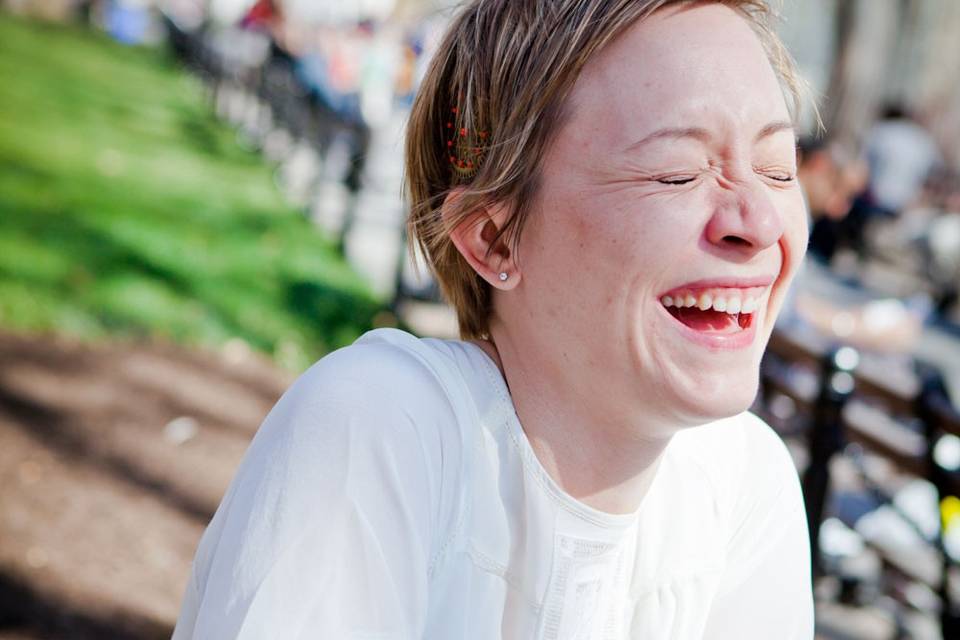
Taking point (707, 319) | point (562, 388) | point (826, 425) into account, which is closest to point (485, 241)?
point (562, 388)

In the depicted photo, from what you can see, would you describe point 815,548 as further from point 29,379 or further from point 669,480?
point 29,379

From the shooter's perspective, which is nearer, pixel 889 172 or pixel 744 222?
pixel 744 222

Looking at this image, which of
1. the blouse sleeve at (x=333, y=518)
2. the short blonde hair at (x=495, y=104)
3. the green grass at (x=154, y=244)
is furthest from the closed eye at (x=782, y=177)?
the green grass at (x=154, y=244)

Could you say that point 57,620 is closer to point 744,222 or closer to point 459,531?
point 459,531

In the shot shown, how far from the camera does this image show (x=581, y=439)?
5.16ft

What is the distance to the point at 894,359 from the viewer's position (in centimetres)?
566

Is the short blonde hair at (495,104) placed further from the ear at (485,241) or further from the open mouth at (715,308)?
the open mouth at (715,308)

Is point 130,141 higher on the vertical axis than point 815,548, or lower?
lower

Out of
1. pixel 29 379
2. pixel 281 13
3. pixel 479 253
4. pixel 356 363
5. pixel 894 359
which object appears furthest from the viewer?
pixel 281 13

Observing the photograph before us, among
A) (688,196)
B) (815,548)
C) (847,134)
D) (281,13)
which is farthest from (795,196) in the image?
(847,134)

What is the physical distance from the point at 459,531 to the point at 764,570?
1.74 ft

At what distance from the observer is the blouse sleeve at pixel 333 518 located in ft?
4.35

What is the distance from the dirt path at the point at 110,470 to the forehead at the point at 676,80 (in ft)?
9.13

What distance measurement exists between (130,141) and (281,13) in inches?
247
